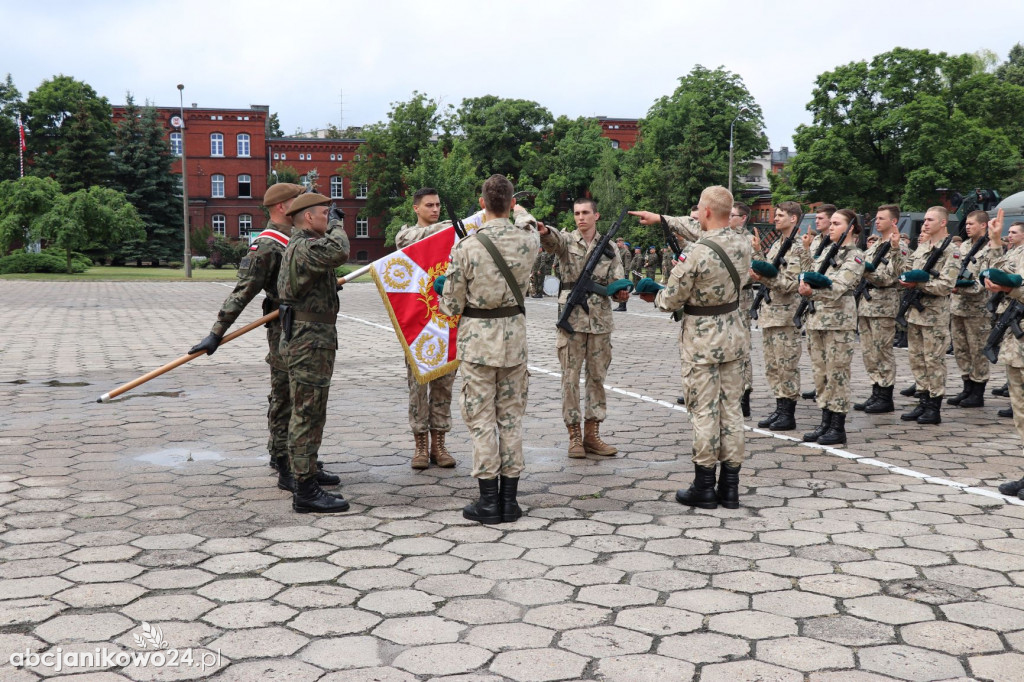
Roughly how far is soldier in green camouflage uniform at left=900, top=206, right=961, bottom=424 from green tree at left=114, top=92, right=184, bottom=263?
5507 centimetres

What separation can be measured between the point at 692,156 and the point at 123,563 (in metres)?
43.5

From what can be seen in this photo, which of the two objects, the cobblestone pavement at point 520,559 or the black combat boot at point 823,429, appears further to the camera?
the black combat boot at point 823,429

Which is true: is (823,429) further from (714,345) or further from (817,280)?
(714,345)

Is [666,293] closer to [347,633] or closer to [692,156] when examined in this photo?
[347,633]

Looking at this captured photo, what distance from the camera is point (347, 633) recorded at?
377 centimetres

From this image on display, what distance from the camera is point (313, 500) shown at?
216 inches

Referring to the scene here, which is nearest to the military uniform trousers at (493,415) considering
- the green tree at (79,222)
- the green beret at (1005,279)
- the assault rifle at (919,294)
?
the green beret at (1005,279)

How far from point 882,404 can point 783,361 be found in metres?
1.57

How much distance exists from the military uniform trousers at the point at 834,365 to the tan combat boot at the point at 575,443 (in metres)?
2.12

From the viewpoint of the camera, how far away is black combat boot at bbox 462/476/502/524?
532cm

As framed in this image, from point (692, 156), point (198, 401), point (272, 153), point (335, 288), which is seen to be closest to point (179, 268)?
point (272, 153)

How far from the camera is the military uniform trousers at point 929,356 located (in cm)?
854

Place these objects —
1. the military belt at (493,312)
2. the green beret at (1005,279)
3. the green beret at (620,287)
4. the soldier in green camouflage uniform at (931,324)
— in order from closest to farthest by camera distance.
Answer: the military belt at (493,312) → the green beret at (1005,279) → the green beret at (620,287) → the soldier in green camouflage uniform at (931,324)

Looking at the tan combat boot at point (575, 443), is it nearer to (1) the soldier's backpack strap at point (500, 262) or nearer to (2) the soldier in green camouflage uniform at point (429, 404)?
(2) the soldier in green camouflage uniform at point (429, 404)
